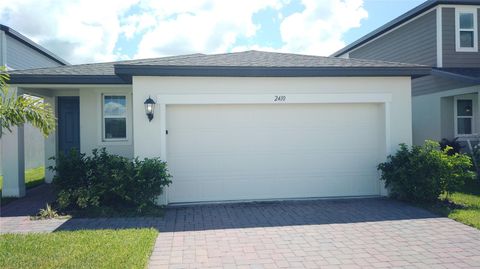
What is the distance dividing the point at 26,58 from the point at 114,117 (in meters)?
7.72

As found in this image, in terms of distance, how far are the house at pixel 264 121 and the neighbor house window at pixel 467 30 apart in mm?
6271

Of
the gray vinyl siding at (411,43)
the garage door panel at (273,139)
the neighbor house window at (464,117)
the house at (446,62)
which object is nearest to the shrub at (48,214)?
the garage door panel at (273,139)

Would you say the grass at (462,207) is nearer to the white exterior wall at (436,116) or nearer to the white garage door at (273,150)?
the white garage door at (273,150)

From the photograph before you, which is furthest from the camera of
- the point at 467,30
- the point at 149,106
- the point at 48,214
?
the point at 467,30

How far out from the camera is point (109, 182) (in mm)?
7449

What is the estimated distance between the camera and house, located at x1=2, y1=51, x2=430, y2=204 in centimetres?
804

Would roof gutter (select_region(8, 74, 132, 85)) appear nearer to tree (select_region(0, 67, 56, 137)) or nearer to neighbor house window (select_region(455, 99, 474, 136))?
tree (select_region(0, 67, 56, 137))

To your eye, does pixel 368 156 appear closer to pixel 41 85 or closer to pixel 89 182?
pixel 89 182

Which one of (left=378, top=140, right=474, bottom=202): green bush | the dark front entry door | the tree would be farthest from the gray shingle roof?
the tree

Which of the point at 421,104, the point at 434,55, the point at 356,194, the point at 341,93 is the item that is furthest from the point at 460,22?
the point at 356,194

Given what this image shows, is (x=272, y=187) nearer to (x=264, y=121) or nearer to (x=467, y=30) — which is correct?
(x=264, y=121)

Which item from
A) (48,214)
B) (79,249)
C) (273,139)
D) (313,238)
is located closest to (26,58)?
(48,214)

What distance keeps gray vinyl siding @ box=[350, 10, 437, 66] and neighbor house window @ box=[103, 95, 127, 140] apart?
1066 centimetres

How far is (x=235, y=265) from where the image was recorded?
15.3ft
